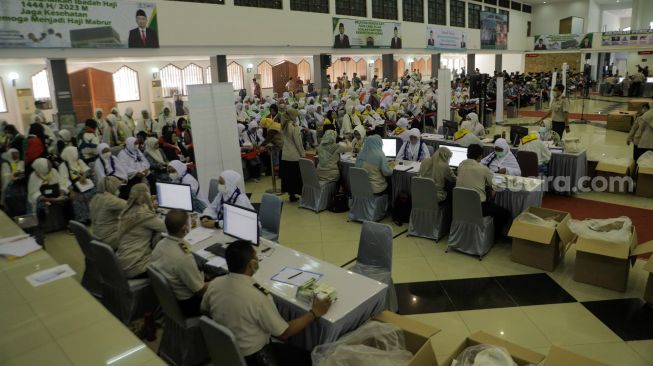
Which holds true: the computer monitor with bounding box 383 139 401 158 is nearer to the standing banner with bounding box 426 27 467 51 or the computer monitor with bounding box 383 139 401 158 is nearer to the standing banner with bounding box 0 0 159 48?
the standing banner with bounding box 0 0 159 48

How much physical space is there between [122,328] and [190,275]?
0.54 metres

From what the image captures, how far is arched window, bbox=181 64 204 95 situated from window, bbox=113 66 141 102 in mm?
1861

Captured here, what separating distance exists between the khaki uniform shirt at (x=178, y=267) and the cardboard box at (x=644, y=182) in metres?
6.59

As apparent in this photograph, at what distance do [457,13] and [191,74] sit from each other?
43.8 ft

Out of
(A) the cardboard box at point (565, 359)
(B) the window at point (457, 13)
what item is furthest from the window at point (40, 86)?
(B) the window at point (457, 13)

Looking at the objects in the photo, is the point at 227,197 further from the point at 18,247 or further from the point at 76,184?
the point at 76,184

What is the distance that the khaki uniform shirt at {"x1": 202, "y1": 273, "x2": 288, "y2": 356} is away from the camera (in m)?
2.57

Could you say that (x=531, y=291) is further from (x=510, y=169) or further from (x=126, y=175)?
(x=126, y=175)

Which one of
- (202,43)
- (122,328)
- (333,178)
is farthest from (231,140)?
(202,43)

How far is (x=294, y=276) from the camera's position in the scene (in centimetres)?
337

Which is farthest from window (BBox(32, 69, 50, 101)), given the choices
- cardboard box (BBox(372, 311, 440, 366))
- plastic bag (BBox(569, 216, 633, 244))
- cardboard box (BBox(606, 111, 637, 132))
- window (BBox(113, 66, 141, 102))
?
cardboard box (BBox(606, 111, 637, 132))

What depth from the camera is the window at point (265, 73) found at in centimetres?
1998

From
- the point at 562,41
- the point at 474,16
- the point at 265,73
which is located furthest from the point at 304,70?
the point at 562,41

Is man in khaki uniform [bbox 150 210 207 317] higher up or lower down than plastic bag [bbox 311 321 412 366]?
higher up
